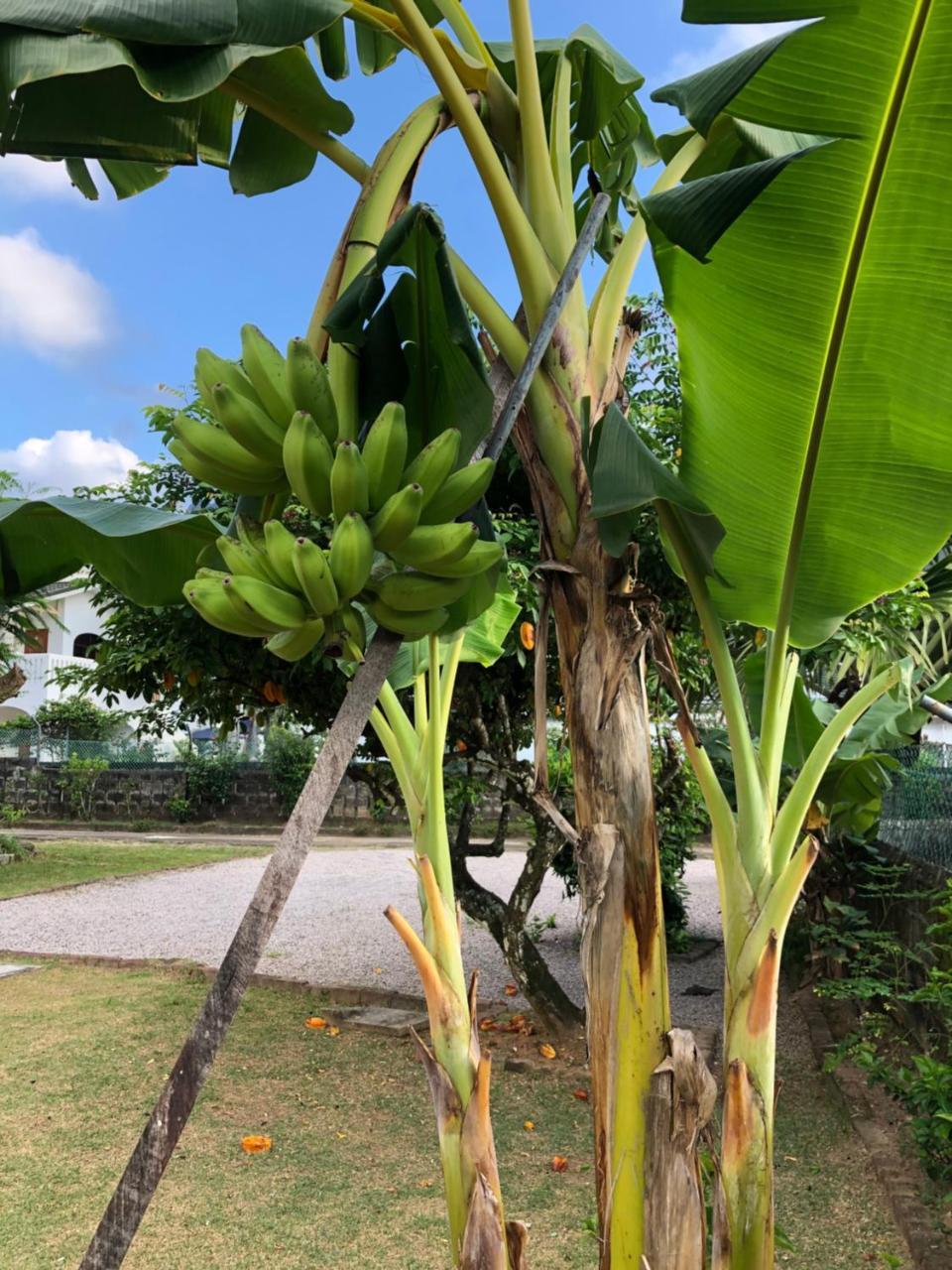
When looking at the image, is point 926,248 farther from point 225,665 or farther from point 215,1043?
point 225,665

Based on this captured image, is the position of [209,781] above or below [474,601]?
below

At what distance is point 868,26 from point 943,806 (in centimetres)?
410

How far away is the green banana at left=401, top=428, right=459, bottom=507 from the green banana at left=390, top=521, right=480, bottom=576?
52mm

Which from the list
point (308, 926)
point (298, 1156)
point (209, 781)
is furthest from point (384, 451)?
point (209, 781)

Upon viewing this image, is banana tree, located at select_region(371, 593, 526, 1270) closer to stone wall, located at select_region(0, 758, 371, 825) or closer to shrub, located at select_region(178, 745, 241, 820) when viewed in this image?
stone wall, located at select_region(0, 758, 371, 825)

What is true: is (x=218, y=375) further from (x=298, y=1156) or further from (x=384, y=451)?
(x=298, y=1156)

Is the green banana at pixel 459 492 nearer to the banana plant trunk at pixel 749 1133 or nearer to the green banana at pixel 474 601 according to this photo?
the green banana at pixel 474 601

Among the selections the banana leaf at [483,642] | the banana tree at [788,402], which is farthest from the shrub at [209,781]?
the banana tree at [788,402]

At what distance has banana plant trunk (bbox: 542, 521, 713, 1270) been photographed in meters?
1.66

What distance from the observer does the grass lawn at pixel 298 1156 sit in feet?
10.5

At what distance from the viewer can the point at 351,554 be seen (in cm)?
125

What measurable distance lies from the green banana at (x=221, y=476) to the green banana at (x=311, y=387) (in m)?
0.14

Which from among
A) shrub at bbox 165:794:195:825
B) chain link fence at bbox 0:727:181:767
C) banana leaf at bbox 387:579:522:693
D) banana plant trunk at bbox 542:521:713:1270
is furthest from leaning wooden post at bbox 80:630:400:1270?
chain link fence at bbox 0:727:181:767

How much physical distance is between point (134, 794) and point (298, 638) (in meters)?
19.7
